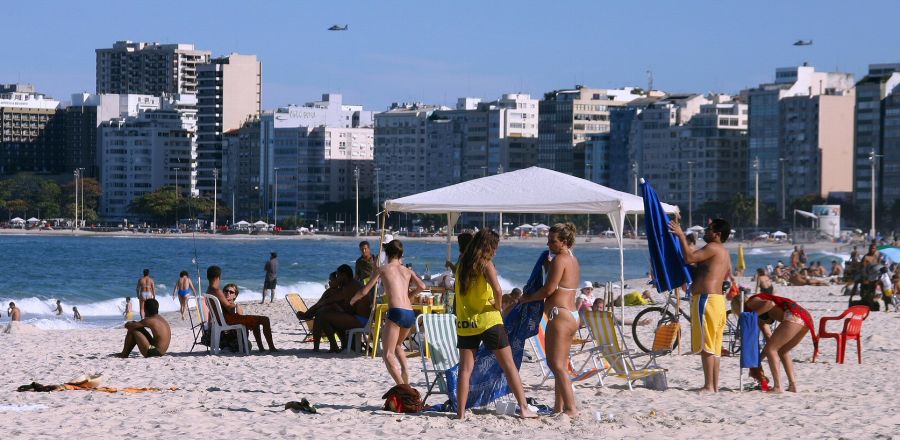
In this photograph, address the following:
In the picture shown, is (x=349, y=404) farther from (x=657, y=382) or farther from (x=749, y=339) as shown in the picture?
(x=749, y=339)

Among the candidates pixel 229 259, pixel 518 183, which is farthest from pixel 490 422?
pixel 229 259

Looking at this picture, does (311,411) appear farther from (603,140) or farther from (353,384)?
(603,140)

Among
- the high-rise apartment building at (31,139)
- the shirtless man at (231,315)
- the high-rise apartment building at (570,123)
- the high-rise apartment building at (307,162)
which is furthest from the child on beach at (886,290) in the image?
the high-rise apartment building at (31,139)

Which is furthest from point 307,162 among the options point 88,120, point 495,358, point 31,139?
point 495,358

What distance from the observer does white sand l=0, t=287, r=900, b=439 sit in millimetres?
9047

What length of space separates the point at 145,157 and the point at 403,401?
154846 millimetres

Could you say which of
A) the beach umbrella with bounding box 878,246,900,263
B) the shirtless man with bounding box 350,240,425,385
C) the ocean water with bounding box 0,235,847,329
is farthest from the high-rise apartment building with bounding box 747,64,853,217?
the shirtless man with bounding box 350,240,425,385

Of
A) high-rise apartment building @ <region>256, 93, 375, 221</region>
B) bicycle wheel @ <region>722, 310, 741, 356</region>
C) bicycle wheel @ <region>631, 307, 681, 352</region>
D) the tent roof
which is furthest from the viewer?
high-rise apartment building @ <region>256, 93, 375, 221</region>

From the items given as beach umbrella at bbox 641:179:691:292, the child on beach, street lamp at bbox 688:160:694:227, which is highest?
street lamp at bbox 688:160:694:227

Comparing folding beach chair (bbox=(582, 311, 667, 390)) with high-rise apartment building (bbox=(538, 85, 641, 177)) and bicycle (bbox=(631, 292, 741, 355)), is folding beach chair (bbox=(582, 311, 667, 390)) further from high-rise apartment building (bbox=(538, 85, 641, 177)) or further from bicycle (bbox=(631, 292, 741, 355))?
high-rise apartment building (bbox=(538, 85, 641, 177))

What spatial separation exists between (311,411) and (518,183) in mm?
4980

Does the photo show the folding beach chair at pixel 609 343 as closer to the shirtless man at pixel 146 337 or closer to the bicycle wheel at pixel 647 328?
the bicycle wheel at pixel 647 328

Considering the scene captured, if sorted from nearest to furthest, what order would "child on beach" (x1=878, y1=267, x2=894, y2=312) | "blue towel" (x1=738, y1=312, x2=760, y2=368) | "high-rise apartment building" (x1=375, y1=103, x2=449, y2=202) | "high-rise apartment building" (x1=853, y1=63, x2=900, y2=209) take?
"blue towel" (x1=738, y1=312, x2=760, y2=368)
"child on beach" (x1=878, y1=267, x2=894, y2=312)
"high-rise apartment building" (x1=853, y1=63, x2=900, y2=209)
"high-rise apartment building" (x1=375, y1=103, x2=449, y2=202)

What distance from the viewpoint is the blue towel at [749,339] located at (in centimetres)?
1096
